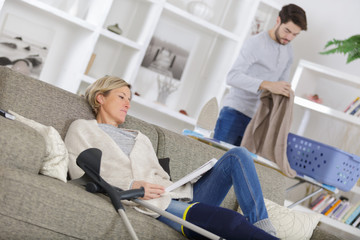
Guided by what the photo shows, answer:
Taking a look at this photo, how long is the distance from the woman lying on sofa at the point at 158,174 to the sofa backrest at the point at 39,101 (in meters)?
0.07

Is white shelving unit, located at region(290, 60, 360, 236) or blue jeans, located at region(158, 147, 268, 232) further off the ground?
white shelving unit, located at region(290, 60, 360, 236)

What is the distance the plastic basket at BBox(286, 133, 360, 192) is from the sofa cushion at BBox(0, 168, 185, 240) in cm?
172

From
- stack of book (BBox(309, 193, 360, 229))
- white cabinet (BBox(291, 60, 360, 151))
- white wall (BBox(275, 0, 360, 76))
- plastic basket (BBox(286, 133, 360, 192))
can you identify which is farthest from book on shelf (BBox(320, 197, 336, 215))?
plastic basket (BBox(286, 133, 360, 192))

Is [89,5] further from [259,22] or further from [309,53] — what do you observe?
[309,53]

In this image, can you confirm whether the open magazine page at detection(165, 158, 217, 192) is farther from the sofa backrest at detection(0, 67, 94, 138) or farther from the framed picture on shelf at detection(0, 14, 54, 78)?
the framed picture on shelf at detection(0, 14, 54, 78)

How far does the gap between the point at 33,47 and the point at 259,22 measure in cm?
210

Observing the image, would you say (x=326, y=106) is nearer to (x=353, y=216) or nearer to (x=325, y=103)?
(x=325, y=103)

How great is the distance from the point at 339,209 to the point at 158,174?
9.92ft

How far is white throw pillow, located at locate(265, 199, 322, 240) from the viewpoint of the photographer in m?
2.67

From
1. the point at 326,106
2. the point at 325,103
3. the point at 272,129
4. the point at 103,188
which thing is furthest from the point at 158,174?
the point at 325,103

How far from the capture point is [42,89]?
253 cm

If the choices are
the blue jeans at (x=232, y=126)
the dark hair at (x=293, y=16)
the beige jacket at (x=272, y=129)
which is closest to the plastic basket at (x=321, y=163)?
the beige jacket at (x=272, y=129)

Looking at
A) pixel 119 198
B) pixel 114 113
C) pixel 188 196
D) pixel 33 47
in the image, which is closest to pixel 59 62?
pixel 33 47

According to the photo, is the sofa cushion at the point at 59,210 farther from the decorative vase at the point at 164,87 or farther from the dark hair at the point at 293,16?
the decorative vase at the point at 164,87
